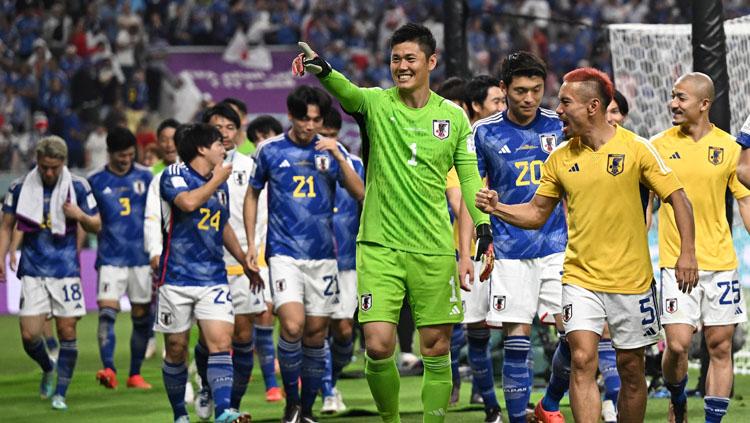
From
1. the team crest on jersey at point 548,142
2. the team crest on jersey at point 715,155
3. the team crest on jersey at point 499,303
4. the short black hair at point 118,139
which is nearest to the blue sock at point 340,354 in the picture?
the team crest on jersey at point 499,303

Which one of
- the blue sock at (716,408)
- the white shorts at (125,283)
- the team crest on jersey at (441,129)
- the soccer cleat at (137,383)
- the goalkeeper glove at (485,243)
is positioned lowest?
the soccer cleat at (137,383)

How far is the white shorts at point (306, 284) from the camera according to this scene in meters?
9.67

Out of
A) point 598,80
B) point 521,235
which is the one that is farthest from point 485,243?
point 521,235

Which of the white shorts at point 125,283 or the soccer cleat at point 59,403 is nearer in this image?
the soccer cleat at point 59,403

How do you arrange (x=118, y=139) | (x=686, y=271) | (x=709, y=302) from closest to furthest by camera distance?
(x=686, y=271) < (x=709, y=302) < (x=118, y=139)

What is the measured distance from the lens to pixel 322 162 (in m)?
9.90

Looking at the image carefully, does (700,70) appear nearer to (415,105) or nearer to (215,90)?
(415,105)

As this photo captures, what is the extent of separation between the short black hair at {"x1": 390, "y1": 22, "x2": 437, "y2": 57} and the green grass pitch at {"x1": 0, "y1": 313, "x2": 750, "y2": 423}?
318 centimetres

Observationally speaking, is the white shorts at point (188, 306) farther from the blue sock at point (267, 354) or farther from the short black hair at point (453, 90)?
the short black hair at point (453, 90)

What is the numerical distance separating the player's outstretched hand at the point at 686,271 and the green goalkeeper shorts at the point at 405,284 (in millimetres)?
1296

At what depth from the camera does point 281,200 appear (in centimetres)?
982

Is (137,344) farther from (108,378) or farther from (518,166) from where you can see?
(518,166)

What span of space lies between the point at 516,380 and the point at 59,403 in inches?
178

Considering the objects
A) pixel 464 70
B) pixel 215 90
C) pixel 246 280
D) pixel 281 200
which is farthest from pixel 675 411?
pixel 215 90
